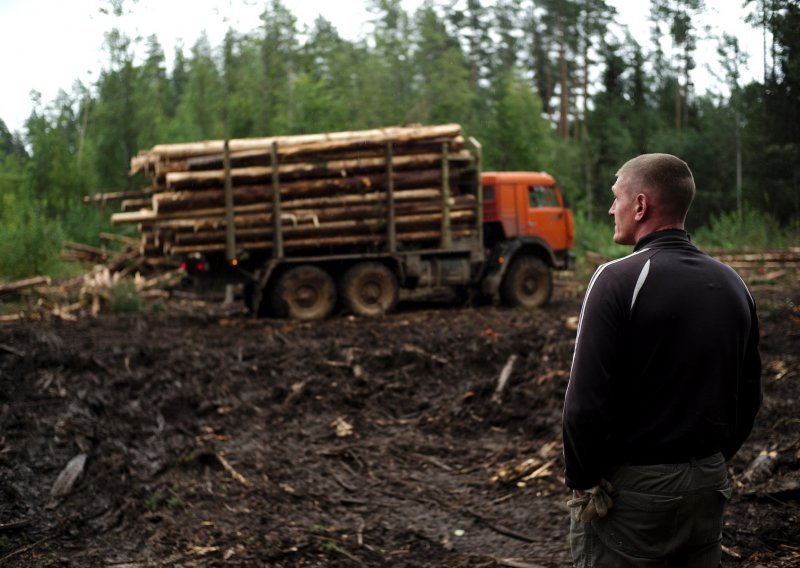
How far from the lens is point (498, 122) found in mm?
38656

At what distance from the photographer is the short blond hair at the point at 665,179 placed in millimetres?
2867

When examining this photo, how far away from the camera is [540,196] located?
1705 centimetres

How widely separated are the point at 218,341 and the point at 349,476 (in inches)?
242

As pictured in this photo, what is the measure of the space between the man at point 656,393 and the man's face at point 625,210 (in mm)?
34

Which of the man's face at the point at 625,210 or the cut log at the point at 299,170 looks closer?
the man's face at the point at 625,210

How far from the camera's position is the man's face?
2.93 metres

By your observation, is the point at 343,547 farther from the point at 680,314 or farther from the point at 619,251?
the point at 619,251

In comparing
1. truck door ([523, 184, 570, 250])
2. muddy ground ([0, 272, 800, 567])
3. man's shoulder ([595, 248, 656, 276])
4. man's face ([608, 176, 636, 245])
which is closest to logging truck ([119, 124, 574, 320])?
truck door ([523, 184, 570, 250])

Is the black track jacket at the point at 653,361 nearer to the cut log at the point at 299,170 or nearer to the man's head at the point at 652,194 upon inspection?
the man's head at the point at 652,194

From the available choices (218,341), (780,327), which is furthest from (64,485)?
(780,327)

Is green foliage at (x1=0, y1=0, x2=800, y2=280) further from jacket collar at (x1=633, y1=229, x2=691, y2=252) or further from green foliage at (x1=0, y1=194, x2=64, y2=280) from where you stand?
jacket collar at (x1=633, y1=229, x2=691, y2=252)

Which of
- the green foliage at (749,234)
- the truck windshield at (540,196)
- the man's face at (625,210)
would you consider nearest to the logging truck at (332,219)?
the truck windshield at (540,196)

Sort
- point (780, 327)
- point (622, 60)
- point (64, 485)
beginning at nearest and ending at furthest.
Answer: point (64, 485), point (780, 327), point (622, 60)

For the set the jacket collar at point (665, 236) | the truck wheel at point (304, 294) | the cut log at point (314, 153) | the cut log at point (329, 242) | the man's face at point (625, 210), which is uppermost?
the cut log at point (314, 153)
